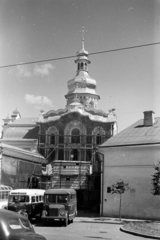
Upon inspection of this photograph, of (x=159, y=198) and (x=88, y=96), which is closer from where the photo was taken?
(x=159, y=198)

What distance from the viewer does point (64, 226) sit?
1928cm

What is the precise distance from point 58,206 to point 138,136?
36.2 ft

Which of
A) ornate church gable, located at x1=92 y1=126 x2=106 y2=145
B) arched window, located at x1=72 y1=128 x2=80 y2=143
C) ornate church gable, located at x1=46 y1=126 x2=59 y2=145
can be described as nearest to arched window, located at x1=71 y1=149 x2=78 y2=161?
arched window, located at x1=72 y1=128 x2=80 y2=143

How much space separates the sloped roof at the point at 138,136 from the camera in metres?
26.7

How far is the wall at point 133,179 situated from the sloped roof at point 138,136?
0.63 meters

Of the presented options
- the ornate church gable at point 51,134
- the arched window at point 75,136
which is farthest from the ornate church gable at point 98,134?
the ornate church gable at point 51,134

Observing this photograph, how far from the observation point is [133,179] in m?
26.0

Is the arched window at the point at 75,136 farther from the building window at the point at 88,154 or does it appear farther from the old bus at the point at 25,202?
the old bus at the point at 25,202

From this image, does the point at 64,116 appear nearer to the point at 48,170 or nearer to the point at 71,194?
the point at 48,170

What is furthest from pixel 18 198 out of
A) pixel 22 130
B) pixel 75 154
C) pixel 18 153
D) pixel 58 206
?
pixel 22 130

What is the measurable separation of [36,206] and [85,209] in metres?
14.2

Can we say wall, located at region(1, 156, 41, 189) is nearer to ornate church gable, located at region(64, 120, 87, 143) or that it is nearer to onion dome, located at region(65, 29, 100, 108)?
ornate church gable, located at region(64, 120, 87, 143)

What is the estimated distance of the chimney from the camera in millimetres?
29578

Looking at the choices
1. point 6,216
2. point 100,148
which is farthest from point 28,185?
point 6,216
